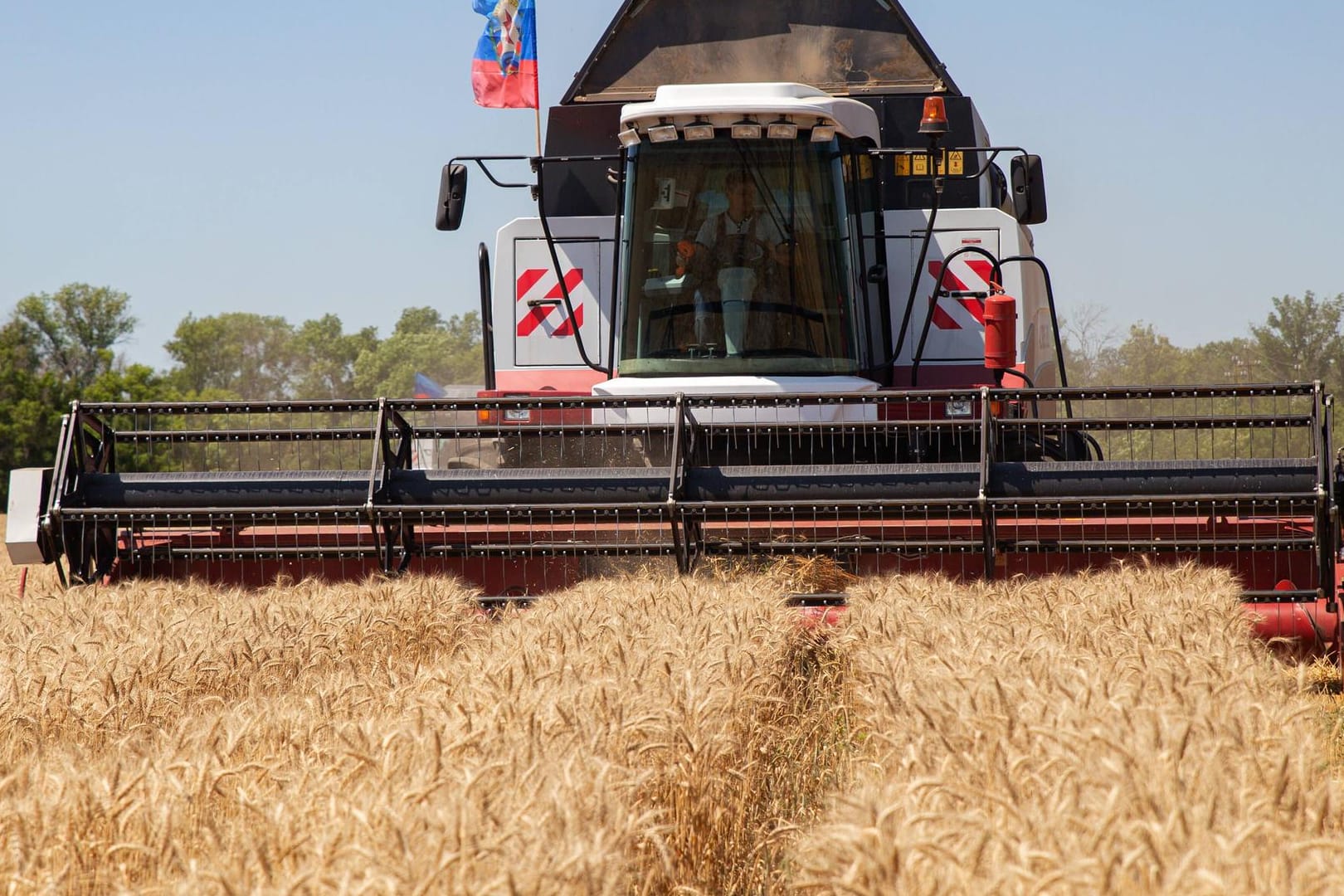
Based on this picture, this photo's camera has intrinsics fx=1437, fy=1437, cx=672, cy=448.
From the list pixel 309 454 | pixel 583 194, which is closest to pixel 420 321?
pixel 309 454

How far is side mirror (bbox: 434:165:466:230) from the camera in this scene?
7.09 metres

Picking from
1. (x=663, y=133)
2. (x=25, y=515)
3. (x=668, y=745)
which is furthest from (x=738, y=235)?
(x=668, y=745)

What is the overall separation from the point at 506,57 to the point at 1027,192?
11.8ft

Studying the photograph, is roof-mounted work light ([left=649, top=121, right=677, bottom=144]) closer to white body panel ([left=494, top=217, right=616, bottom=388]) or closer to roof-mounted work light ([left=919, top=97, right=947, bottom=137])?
white body panel ([left=494, top=217, right=616, bottom=388])

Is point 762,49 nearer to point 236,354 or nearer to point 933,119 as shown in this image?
point 933,119

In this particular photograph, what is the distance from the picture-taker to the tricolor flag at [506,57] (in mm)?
8938

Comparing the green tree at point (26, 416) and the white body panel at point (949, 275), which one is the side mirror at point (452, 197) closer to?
the white body panel at point (949, 275)

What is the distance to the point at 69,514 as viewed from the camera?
225 inches

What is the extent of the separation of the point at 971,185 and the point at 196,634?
5.05 meters

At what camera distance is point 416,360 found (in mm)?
87375

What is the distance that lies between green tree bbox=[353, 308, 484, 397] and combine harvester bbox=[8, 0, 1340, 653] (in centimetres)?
7125

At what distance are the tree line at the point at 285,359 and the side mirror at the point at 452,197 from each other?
11.8m

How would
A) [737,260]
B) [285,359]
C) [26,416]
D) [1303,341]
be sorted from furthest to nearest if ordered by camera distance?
[285,359] → [1303,341] → [26,416] → [737,260]

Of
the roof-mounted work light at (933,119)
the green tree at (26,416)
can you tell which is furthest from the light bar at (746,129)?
the green tree at (26,416)
